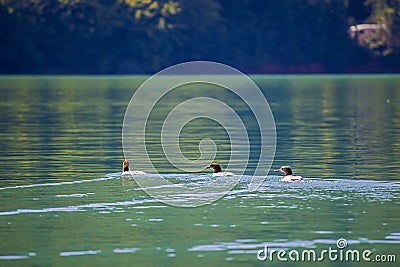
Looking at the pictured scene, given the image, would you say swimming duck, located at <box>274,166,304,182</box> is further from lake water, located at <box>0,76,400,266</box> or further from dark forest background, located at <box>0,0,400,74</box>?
dark forest background, located at <box>0,0,400,74</box>

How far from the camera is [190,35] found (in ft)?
357

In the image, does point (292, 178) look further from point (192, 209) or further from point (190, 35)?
point (190, 35)

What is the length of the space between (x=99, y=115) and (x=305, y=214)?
25.7 meters

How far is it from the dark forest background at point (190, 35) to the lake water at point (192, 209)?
224 ft

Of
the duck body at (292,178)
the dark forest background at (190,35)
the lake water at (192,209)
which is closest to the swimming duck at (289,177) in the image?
the duck body at (292,178)

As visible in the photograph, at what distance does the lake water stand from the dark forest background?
68.3 meters

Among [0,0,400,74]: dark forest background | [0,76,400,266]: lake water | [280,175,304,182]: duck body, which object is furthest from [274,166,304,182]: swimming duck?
[0,0,400,74]: dark forest background

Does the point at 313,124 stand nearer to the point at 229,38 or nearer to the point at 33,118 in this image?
the point at 33,118

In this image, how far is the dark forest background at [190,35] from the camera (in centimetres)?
10212

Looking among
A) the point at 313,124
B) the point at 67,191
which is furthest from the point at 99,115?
the point at 67,191

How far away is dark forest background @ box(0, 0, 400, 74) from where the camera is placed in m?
102

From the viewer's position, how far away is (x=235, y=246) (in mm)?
15828

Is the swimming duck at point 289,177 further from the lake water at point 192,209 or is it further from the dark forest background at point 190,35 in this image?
the dark forest background at point 190,35

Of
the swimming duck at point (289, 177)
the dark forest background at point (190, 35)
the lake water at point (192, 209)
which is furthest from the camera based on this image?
the dark forest background at point (190, 35)
